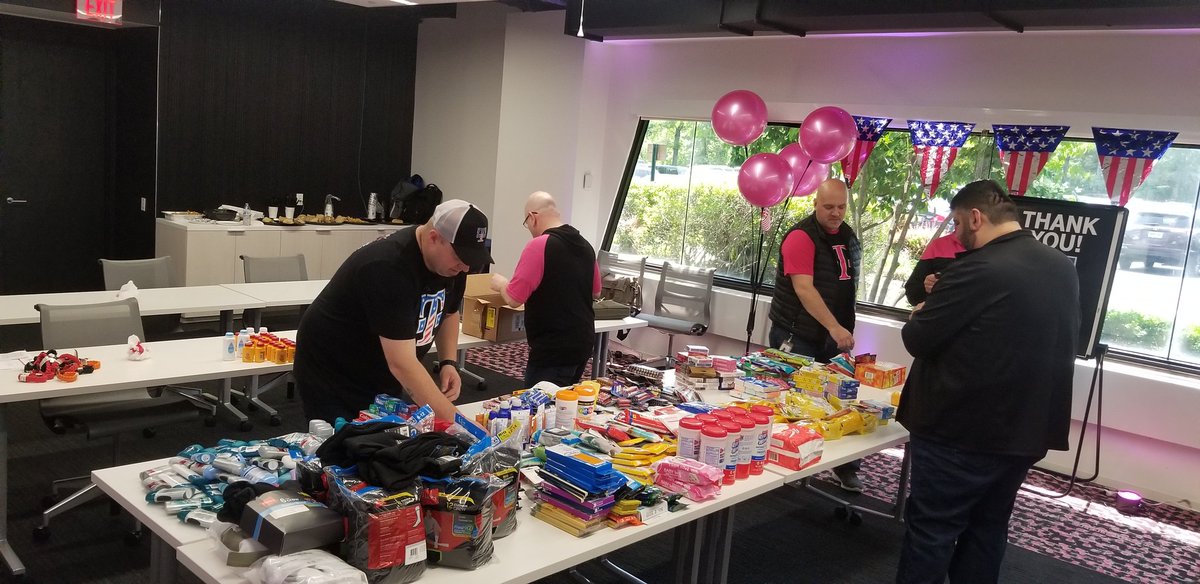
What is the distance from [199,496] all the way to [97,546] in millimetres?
1762

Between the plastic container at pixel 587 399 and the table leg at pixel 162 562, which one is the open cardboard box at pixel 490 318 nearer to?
the plastic container at pixel 587 399

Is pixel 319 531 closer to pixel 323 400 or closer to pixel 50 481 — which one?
pixel 323 400

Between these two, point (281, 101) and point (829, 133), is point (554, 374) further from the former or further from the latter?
point (281, 101)

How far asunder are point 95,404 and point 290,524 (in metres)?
2.61

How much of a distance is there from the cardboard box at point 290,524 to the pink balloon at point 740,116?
5197mm

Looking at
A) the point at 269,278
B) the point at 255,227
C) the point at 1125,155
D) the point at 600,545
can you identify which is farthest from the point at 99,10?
the point at 1125,155

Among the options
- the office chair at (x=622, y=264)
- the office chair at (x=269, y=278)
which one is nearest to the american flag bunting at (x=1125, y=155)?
the office chair at (x=622, y=264)

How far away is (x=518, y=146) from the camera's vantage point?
855cm

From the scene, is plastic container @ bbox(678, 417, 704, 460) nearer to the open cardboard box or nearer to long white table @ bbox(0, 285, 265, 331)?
the open cardboard box

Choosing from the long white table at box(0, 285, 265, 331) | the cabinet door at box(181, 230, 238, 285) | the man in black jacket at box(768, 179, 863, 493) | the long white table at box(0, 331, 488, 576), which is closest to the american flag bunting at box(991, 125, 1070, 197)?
the man in black jacket at box(768, 179, 863, 493)

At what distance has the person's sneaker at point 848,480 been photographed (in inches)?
200

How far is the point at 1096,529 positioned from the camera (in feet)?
16.4

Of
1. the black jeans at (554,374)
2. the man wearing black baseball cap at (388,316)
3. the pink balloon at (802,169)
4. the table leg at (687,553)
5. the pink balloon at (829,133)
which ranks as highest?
the pink balloon at (829,133)

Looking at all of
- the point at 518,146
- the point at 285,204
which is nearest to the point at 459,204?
the point at 518,146
